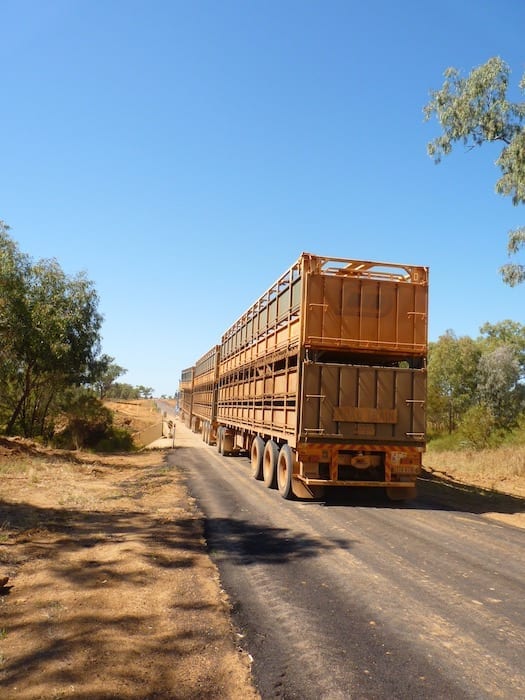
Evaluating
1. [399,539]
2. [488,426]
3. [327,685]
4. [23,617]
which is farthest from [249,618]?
[488,426]

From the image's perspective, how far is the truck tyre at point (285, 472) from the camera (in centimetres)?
1148

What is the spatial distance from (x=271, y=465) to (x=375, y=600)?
7.82m

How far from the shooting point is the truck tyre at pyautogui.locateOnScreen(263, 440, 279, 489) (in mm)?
13094

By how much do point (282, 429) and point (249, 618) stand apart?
24.7 feet

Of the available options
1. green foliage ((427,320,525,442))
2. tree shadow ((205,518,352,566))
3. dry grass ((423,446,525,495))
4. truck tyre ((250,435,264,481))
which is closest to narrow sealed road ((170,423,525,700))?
tree shadow ((205,518,352,566))

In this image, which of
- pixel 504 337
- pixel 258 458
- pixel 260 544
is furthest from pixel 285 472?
pixel 504 337

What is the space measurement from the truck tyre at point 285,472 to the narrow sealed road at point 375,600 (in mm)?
1264

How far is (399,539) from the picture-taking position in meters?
8.14

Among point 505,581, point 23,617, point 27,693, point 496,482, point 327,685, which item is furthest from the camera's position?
point 496,482

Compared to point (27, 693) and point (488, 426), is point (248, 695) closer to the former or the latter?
point (27, 693)

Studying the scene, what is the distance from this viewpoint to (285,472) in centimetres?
1196

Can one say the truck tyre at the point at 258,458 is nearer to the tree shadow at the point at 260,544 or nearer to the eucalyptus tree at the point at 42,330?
the tree shadow at the point at 260,544

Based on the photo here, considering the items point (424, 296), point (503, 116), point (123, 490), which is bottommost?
point (123, 490)

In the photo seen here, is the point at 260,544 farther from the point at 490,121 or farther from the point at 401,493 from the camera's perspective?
the point at 490,121
